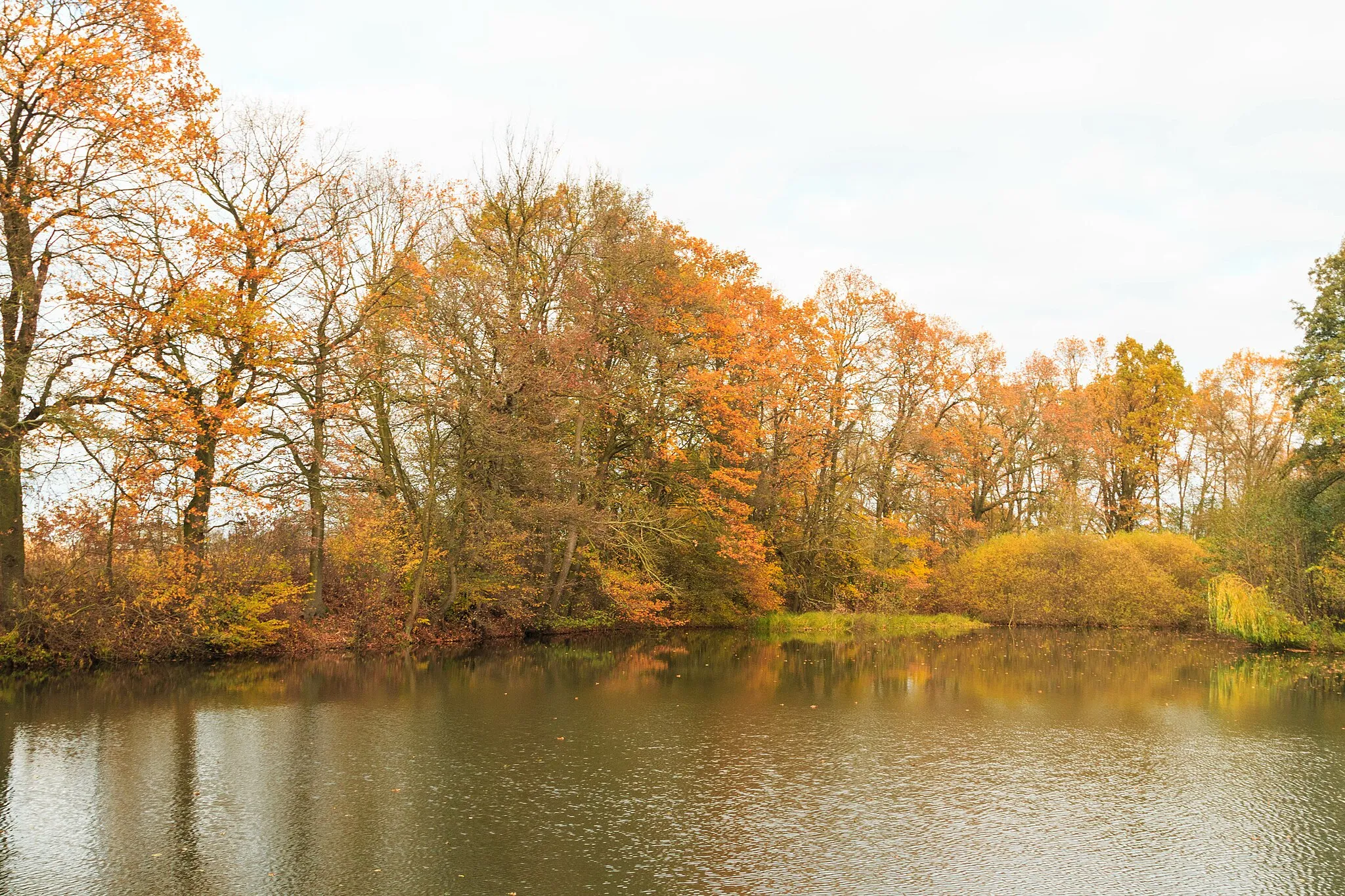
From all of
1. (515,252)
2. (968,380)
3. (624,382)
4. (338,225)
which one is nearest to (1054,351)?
(968,380)

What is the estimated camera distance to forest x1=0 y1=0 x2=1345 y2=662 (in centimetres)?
1748

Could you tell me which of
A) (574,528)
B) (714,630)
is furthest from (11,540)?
(714,630)

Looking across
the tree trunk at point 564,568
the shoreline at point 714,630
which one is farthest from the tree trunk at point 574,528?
the shoreline at point 714,630

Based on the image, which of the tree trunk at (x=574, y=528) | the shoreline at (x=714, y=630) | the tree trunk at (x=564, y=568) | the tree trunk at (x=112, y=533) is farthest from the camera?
the tree trunk at (x=564, y=568)

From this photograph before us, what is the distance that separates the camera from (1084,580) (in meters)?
33.6

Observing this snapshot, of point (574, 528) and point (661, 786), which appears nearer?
point (661, 786)

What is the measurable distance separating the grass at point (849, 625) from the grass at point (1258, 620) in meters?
8.06

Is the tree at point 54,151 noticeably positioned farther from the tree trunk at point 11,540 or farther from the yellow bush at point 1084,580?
the yellow bush at point 1084,580

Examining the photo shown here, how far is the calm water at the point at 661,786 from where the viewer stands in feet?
23.9

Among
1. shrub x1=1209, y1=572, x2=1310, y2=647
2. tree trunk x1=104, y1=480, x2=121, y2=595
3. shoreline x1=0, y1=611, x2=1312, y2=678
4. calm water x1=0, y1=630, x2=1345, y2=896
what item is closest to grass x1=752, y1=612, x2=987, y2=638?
shoreline x1=0, y1=611, x2=1312, y2=678

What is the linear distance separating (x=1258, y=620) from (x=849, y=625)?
11.7 metres

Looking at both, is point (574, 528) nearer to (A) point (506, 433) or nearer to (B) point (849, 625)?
(A) point (506, 433)

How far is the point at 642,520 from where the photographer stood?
2689 centimetres

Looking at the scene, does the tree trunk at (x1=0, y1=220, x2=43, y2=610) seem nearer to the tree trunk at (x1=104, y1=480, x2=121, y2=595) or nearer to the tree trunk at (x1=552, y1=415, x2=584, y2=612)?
the tree trunk at (x1=104, y1=480, x2=121, y2=595)
